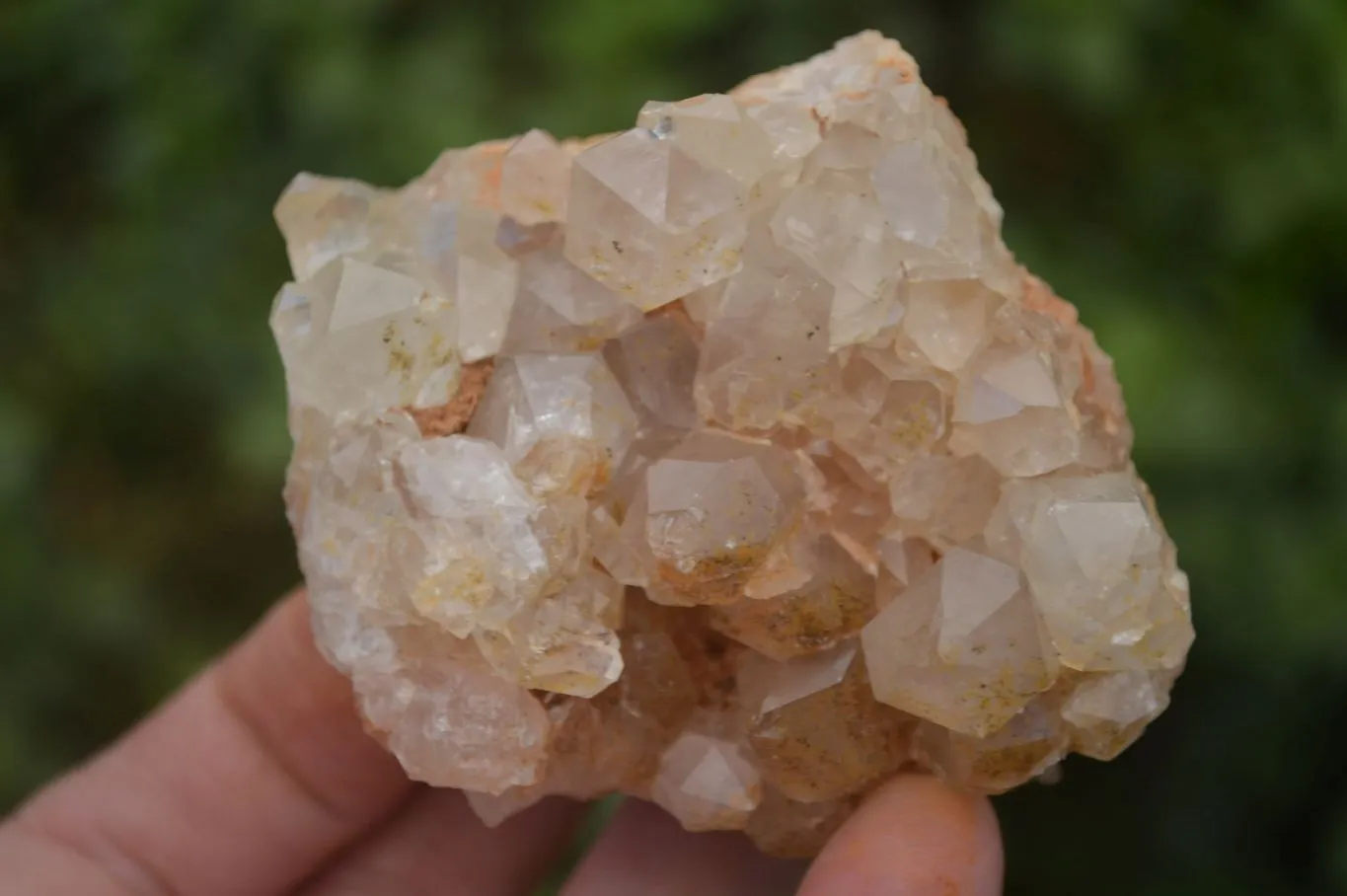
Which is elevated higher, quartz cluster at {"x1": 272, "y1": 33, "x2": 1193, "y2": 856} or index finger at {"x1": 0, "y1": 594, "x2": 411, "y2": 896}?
quartz cluster at {"x1": 272, "y1": 33, "x2": 1193, "y2": 856}

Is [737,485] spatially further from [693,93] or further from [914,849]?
[693,93]

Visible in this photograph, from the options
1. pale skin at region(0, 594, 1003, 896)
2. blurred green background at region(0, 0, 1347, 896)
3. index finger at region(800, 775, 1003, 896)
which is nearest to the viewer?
index finger at region(800, 775, 1003, 896)

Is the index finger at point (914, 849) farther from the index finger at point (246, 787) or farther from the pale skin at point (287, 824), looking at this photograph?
the index finger at point (246, 787)

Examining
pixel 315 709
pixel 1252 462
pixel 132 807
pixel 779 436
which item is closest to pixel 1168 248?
pixel 1252 462

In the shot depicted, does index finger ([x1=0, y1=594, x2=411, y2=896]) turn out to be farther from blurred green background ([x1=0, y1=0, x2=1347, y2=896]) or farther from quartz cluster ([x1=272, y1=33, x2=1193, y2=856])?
blurred green background ([x1=0, y1=0, x2=1347, y2=896])

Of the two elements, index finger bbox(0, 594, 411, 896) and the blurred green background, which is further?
the blurred green background

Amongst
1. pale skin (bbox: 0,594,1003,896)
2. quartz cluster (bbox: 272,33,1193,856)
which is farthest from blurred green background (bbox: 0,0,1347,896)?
quartz cluster (bbox: 272,33,1193,856)
